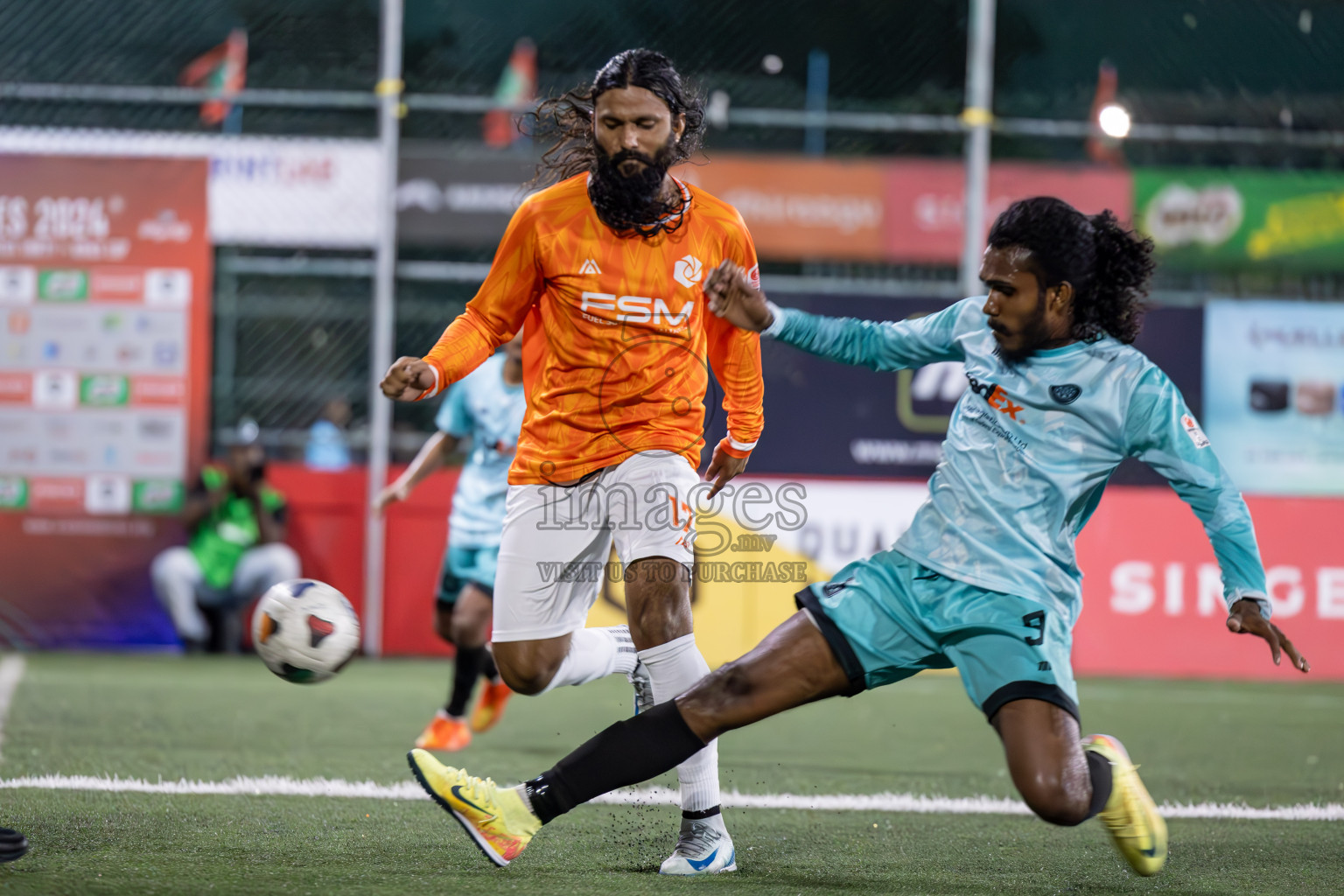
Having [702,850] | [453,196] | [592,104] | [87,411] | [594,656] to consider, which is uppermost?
[453,196]

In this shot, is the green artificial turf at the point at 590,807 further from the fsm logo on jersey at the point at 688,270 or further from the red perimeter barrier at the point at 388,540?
the fsm logo on jersey at the point at 688,270

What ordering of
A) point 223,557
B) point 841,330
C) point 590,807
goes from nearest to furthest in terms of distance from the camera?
1. point 841,330
2. point 590,807
3. point 223,557

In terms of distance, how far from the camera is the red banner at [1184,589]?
1055 cm

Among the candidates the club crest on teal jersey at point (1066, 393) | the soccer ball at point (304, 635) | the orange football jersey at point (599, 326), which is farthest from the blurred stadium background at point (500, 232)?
the club crest on teal jersey at point (1066, 393)

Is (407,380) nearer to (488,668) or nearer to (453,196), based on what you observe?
(488,668)

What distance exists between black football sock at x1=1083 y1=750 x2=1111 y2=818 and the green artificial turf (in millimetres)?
406

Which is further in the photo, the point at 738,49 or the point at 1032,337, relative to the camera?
the point at 738,49

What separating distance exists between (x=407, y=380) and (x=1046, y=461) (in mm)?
1741

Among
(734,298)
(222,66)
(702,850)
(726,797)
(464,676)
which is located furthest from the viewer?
(222,66)

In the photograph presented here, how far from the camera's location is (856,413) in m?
10.7

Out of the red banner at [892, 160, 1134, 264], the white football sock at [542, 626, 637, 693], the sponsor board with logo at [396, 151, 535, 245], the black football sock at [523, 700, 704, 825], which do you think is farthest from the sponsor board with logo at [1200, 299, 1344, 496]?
the black football sock at [523, 700, 704, 825]

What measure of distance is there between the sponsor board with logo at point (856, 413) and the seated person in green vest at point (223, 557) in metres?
3.59

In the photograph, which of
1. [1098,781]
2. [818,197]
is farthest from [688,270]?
[818,197]

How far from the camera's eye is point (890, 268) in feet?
38.4
